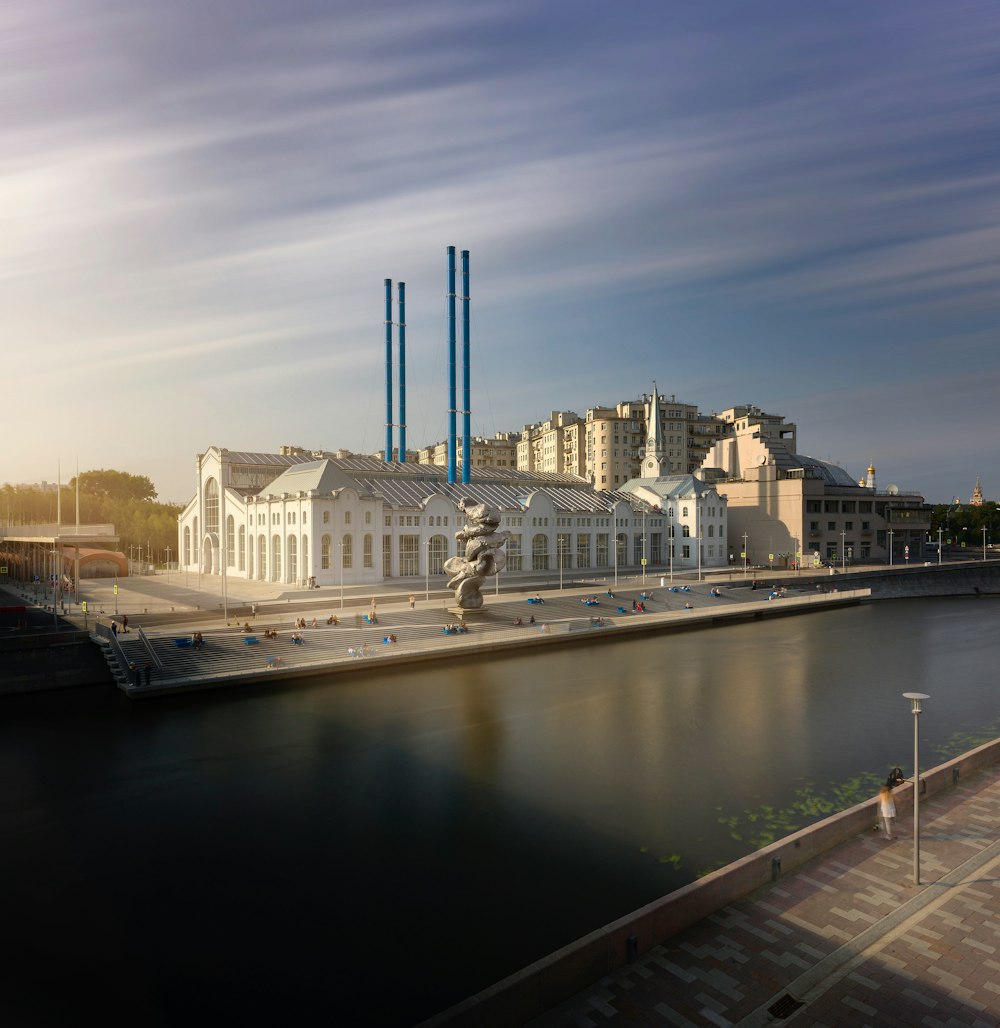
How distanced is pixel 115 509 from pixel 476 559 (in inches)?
3923

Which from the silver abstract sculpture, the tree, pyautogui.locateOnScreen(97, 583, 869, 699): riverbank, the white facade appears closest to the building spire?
the white facade

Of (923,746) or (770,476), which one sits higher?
(770,476)

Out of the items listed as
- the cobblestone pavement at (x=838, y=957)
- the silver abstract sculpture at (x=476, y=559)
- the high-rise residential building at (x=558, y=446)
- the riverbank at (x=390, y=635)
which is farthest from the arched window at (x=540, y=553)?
the cobblestone pavement at (x=838, y=957)

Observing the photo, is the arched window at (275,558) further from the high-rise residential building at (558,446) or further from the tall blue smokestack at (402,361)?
the high-rise residential building at (558,446)

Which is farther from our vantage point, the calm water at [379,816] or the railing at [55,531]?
the railing at [55,531]

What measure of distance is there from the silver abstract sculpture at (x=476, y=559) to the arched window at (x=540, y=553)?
111 feet

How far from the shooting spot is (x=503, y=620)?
62844 millimetres

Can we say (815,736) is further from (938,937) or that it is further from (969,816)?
(938,937)

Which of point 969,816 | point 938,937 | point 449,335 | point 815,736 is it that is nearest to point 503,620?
point 815,736

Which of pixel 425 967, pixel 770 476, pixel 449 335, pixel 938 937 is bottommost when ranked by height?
pixel 425 967

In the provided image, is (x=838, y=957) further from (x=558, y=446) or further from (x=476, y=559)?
(x=558, y=446)

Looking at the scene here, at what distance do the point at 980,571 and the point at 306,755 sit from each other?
117913mm

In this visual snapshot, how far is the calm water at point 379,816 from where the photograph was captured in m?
16.3

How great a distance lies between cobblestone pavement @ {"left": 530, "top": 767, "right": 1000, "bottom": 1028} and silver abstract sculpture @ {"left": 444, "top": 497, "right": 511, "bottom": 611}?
45333mm
